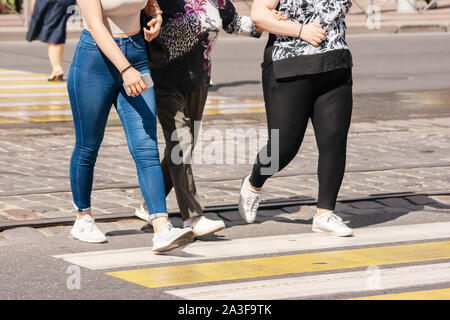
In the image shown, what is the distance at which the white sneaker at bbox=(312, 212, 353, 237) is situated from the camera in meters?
6.55

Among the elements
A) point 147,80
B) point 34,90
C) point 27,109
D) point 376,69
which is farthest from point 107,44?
point 376,69

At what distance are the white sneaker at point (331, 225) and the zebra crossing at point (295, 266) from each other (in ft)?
0.16

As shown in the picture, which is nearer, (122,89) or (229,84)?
(122,89)

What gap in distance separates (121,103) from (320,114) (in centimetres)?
123

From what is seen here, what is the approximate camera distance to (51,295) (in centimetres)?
514

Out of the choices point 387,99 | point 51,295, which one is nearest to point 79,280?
point 51,295

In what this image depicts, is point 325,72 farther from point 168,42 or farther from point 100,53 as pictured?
point 100,53

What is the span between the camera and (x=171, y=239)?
5.93 metres

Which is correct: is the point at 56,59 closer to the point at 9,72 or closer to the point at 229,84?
the point at 9,72

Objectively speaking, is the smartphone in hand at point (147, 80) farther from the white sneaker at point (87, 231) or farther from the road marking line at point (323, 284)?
the road marking line at point (323, 284)

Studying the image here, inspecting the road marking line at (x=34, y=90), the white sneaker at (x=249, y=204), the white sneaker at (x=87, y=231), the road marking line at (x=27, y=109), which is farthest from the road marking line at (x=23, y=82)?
the white sneaker at (x=87, y=231)

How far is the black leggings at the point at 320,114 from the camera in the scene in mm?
6527

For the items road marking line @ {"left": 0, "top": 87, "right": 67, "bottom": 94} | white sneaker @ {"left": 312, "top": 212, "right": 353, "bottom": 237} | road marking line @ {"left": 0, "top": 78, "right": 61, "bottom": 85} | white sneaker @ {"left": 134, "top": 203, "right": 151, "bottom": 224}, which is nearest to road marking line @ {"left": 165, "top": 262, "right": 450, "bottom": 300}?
white sneaker @ {"left": 312, "top": 212, "right": 353, "bottom": 237}

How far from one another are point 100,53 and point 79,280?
4.37ft
